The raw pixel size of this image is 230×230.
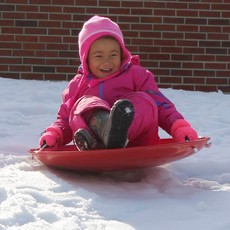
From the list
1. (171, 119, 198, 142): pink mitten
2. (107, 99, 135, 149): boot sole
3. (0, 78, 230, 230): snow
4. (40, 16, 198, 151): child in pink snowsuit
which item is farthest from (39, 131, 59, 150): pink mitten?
(171, 119, 198, 142): pink mitten

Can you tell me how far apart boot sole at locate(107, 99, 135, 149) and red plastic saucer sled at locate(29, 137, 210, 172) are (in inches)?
3.6

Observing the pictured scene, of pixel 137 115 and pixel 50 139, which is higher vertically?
pixel 137 115

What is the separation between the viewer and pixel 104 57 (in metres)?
3.51

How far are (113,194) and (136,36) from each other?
3.73m

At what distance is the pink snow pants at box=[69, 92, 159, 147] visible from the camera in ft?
10.3

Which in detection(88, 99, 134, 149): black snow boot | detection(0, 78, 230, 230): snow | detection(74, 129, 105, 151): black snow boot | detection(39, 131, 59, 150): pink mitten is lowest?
detection(0, 78, 230, 230): snow

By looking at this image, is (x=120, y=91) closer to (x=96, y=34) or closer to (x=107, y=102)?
(x=107, y=102)

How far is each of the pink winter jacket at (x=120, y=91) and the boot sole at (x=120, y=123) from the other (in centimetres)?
45

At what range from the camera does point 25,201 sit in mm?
2533

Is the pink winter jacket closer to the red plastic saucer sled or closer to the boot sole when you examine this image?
the red plastic saucer sled

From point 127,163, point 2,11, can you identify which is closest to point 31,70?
point 2,11

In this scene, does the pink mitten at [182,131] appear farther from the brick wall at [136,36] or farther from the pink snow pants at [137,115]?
the brick wall at [136,36]

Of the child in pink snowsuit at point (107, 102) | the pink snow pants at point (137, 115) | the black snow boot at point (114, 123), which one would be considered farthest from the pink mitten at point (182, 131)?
the black snow boot at point (114, 123)

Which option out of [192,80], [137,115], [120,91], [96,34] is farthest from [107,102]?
[192,80]
